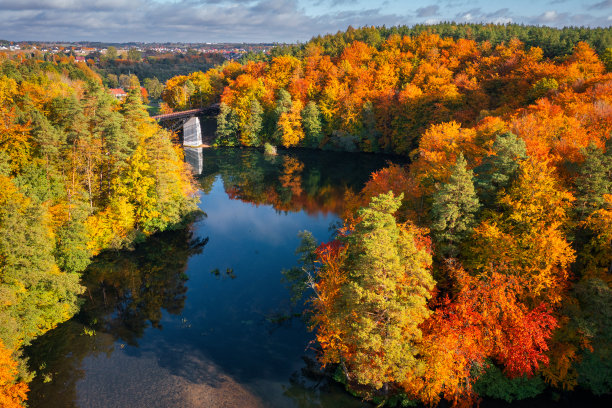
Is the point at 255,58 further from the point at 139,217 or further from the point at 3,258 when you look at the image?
the point at 3,258

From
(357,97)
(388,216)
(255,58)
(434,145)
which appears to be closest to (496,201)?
(388,216)

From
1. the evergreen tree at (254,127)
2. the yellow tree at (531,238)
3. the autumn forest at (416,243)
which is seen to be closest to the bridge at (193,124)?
the evergreen tree at (254,127)

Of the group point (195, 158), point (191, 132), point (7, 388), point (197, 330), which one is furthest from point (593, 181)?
point (191, 132)

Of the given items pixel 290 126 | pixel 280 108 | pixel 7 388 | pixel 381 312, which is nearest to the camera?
pixel 7 388

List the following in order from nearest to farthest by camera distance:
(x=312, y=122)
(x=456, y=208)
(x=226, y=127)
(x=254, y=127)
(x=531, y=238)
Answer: (x=531, y=238) < (x=456, y=208) < (x=312, y=122) < (x=254, y=127) < (x=226, y=127)

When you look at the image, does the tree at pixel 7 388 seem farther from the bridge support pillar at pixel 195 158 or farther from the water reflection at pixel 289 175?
the bridge support pillar at pixel 195 158

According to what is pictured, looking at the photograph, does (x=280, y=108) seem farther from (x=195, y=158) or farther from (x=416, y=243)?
(x=416, y=243)

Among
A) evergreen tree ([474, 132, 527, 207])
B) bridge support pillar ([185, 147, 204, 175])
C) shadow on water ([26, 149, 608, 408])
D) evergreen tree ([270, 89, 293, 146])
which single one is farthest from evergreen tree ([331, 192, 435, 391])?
evergreen tree ([270, 89, 293, 146])
